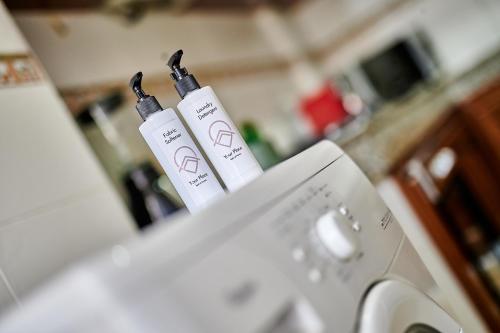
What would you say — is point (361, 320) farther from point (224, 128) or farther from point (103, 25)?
point (103, 25)

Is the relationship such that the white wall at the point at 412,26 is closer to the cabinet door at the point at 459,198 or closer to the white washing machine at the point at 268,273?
the cabinet door at the point at 459,198

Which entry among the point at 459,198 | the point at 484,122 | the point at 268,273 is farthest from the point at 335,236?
the point at 484,122

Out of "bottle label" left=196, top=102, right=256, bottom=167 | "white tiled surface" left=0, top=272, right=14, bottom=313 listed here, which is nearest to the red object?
"bottle label" left=196, top=102, right=256, bottom=167

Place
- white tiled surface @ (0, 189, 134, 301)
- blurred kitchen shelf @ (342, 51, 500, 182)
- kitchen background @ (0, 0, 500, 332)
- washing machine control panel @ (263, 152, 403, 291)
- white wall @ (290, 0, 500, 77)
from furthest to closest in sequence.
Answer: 1. white wall @ (290, 0, 500, 77)
2. blurred kitchen shelf @ (342, 51, 500, 182)
3. kitchen background @ (0, 0, 500, 332)
4. white tiled surface @ (0, 189, 134, 301)
5. washing machine control panel @ (263, 152, 403, 291)

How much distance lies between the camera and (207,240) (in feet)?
1.28

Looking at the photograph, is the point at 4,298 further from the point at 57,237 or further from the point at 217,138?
the point at 217,138

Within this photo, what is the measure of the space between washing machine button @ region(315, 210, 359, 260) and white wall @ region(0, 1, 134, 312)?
59 centimetres

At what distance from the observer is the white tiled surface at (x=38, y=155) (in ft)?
2.85

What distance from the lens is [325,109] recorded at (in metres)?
2.18

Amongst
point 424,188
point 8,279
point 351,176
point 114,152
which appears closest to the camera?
point 351,176

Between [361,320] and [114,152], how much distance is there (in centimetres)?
108

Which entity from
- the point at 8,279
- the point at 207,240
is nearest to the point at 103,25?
the point at 8,279

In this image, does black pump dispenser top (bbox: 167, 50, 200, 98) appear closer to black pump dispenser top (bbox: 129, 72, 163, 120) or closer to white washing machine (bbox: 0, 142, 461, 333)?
black pump dispenser top (bbox: 129, 72, 163, 120)

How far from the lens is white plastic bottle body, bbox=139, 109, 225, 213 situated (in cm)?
67
